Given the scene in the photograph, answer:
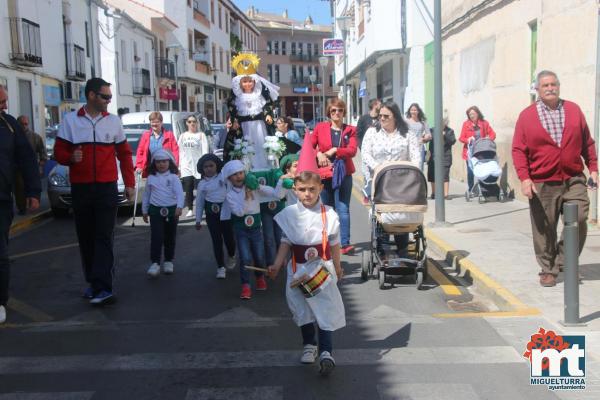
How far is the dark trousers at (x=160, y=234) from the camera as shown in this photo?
8008mm

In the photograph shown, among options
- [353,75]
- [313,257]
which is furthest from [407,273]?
[353,75]

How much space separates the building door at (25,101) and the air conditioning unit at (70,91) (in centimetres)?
A: 363

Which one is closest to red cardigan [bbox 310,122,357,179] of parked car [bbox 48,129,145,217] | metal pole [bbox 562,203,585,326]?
metal pole [bbox 562,203,585,326]

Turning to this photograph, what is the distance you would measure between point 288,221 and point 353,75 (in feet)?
98.8

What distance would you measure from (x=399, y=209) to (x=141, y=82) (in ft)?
106

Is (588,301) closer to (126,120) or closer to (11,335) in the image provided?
(11,335)

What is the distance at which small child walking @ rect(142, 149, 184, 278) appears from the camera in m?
8.01

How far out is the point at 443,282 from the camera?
747 cm

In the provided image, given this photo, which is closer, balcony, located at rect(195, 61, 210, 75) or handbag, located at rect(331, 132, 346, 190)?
handbag, located at rect(331, 132, 346, 190)

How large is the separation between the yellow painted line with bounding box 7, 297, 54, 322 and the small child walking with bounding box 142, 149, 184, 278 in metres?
1.54

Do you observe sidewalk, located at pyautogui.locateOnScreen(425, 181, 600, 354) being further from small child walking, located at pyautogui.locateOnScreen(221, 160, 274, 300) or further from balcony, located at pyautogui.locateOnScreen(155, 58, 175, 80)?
balcony, located at pyautogui.locateOnScreen(155, 58, 175, 80)

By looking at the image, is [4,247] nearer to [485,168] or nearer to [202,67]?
[485,168]

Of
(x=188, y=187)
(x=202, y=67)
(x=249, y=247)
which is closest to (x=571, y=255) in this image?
(x=249, y=247)

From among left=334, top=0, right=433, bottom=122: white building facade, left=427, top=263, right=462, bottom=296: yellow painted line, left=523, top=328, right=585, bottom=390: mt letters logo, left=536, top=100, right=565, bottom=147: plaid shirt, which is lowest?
left=427, top=263, right=462, bottom=296: yellow painted line
